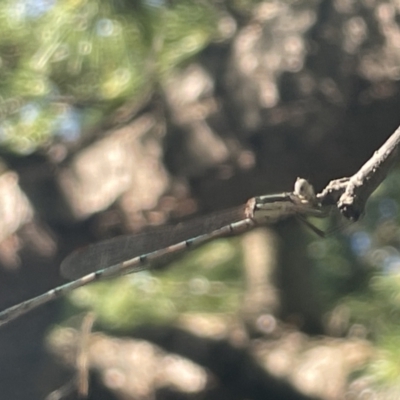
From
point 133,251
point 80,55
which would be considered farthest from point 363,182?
point 80,55

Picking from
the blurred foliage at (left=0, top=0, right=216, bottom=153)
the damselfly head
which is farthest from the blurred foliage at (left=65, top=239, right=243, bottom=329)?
the damselfly head

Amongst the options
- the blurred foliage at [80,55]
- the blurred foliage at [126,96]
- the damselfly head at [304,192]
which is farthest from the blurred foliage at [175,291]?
the damselfly head at [304,192]

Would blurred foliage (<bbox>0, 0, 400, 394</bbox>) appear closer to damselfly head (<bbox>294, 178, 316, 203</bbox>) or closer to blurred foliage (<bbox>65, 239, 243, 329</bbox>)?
blurred foliage (<bbox>65, 239, 243, 329</bbox>)

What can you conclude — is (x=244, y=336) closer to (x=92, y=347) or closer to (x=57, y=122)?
(x=92, y=347)

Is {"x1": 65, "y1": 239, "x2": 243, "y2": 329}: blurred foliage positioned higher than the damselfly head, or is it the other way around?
the damselfly head

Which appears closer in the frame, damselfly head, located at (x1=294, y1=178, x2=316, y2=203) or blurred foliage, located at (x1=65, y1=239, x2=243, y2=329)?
damselfly head, located at (x1=294, y1=178, x2=316, y2=203)

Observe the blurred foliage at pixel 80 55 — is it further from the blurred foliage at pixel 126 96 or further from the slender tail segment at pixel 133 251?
the slender tail segment at pixel 133 251

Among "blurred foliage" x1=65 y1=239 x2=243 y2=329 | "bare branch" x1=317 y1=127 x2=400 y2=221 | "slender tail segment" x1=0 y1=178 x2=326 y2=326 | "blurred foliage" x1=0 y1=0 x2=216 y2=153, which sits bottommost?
"blurred foliage" x1=65 y1=239 x2=243 y2=329

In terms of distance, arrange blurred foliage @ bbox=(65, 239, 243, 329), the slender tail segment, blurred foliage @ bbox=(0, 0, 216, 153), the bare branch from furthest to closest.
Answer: blurred foliage @ bbox=(65, 239, 243, 329), blurred foliage @ bbox=(0, 0, 216, 153), the slender tail segment, the bare branch
